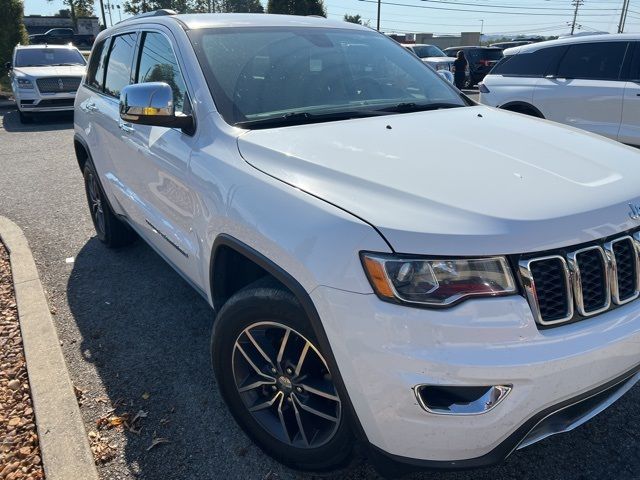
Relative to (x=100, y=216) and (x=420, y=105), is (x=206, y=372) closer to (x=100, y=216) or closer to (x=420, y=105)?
(x=420, y=105)

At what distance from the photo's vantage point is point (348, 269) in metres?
1.69

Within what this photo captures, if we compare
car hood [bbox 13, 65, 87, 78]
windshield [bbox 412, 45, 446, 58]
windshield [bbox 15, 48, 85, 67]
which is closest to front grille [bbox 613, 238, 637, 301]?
car hood [bbox 13, 65, 87, 78]

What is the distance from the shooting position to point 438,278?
64.9 inches

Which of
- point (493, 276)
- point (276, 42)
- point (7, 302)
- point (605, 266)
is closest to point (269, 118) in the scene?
point (276, 42)

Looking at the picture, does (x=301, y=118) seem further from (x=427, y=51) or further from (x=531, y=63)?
(x=427, y=51)

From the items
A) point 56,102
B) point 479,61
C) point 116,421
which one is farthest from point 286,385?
point 479,61

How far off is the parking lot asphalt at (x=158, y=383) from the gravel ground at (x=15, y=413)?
0.25 metres

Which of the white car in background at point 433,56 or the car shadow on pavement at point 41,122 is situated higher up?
the white car in background at point 433,56

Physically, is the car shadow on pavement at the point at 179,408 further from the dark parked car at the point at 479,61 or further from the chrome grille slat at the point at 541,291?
the dark parked car at the point at 479,61

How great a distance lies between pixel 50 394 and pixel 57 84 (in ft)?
38.4

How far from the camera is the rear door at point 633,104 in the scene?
629cm

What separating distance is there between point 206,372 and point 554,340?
1.99 m

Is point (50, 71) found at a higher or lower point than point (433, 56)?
higher

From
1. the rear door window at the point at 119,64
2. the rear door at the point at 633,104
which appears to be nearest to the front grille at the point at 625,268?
the rear door window at the point at 119,64
